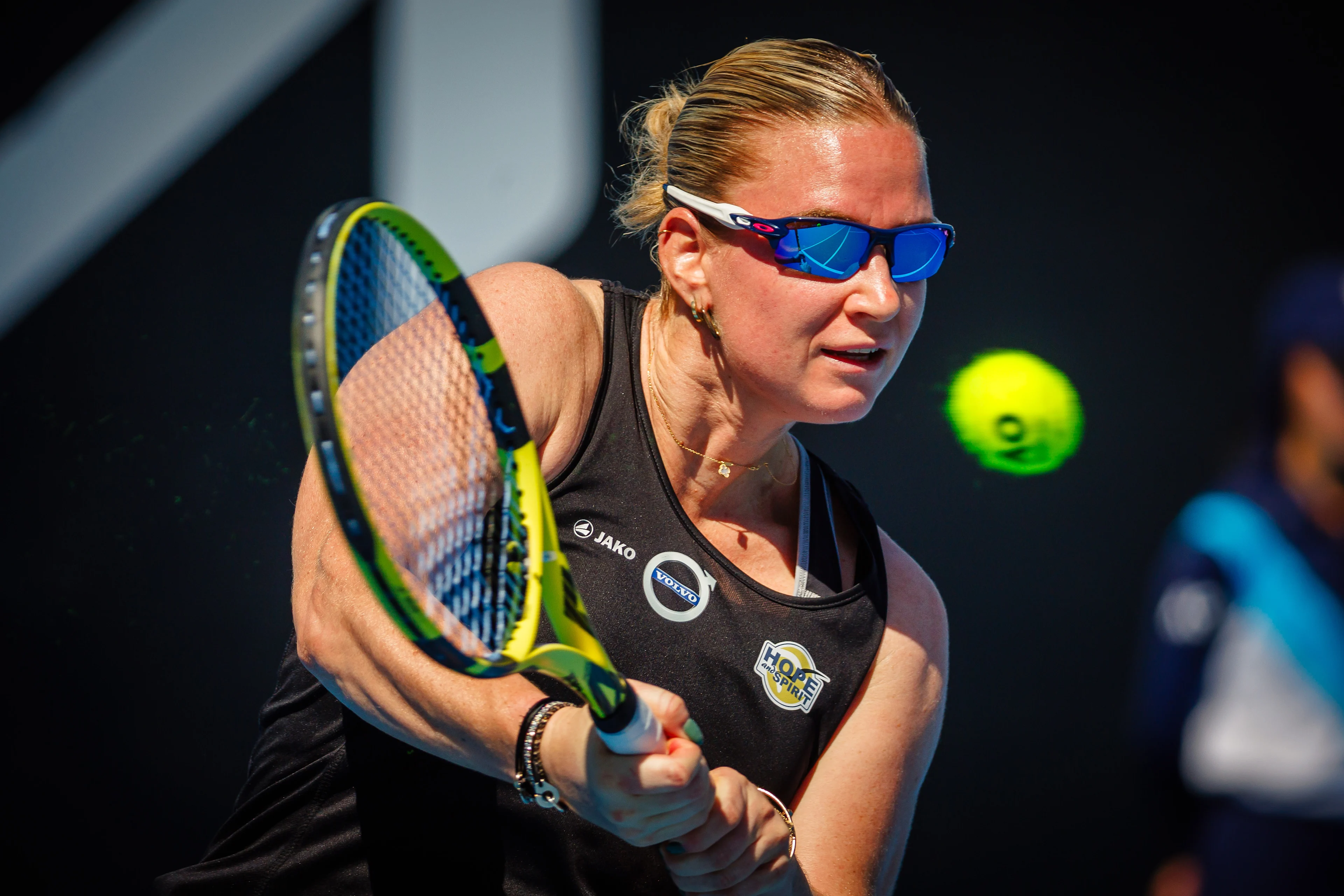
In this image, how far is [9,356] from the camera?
2182 mm

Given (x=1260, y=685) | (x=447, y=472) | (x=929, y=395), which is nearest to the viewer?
(x=447, y=472)

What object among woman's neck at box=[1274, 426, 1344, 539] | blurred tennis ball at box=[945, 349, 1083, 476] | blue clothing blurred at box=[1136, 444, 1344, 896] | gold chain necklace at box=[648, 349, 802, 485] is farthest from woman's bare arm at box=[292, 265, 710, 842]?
blurred tennis ball at box=[945, 349, 1083, 476]

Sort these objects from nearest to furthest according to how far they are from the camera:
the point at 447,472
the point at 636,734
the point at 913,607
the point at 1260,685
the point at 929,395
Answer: the point at 636,734
the point at 447,472
the point at 1260,685
the point at 913,607
the point at 929,395

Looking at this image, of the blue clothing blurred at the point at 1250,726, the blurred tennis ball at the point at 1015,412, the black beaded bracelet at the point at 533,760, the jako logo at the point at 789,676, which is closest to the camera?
the black beaded bracelet at the point at 533,760

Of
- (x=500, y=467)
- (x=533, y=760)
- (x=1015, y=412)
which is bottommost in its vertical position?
(x=1015, y=412)

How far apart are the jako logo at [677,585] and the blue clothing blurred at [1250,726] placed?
55 centimetres

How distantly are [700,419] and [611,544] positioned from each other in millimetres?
217

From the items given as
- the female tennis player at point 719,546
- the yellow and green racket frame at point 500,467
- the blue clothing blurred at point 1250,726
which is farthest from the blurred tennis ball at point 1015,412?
the yellow and green racket frame at point 500,467

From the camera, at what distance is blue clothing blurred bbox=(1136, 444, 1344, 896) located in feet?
3.93

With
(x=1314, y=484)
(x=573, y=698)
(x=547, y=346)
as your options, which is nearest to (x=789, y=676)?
(x=573, y=698)

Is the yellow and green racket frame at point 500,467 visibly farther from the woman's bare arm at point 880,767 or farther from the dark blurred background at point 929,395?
the dark blurred background at point 929,395

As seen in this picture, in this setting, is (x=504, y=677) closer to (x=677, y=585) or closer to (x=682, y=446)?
(x=677, y=585)

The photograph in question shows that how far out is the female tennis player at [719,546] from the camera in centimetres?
125

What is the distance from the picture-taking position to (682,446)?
1.38 meters
